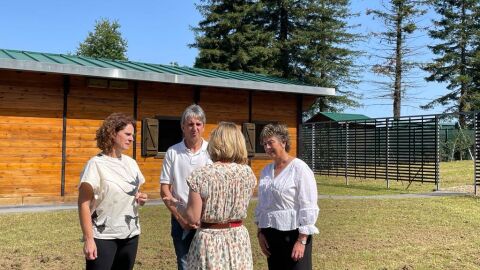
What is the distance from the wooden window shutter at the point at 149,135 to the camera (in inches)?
488

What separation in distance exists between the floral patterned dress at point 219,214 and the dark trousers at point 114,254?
597 millimetres

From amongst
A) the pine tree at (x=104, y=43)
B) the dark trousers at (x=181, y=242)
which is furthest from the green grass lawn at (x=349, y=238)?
the pine tree at (x=104, y=43)

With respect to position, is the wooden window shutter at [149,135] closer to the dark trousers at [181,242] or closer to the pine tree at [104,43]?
the dark trousers at [181,242]

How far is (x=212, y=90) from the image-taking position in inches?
535

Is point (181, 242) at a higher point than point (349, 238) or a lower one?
higher

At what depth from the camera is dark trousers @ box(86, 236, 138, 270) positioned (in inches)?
129

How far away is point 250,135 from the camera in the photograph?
45.4 feet

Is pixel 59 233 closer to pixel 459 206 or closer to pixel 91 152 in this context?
pixel 91 152

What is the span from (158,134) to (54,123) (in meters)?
2.59

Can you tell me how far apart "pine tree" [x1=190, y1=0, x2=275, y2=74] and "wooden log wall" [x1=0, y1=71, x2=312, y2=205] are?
61.6ft

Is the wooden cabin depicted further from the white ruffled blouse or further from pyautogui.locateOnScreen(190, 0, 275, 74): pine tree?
pyautogui.locateOnScreen(190, 0, 275, 74): pine tree

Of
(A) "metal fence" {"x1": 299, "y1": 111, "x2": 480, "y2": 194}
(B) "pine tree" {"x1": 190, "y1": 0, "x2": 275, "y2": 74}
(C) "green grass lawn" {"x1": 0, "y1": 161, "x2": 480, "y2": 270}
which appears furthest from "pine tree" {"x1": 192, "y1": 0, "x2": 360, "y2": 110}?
(C) "green grass lawn" {"x1": 0, "y1": 161, "x2": 480, "y2": 270}

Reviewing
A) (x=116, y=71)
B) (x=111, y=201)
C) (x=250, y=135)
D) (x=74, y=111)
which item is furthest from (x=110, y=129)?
(x=250, y=135)

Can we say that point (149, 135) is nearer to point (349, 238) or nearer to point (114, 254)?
point (349, 238)
